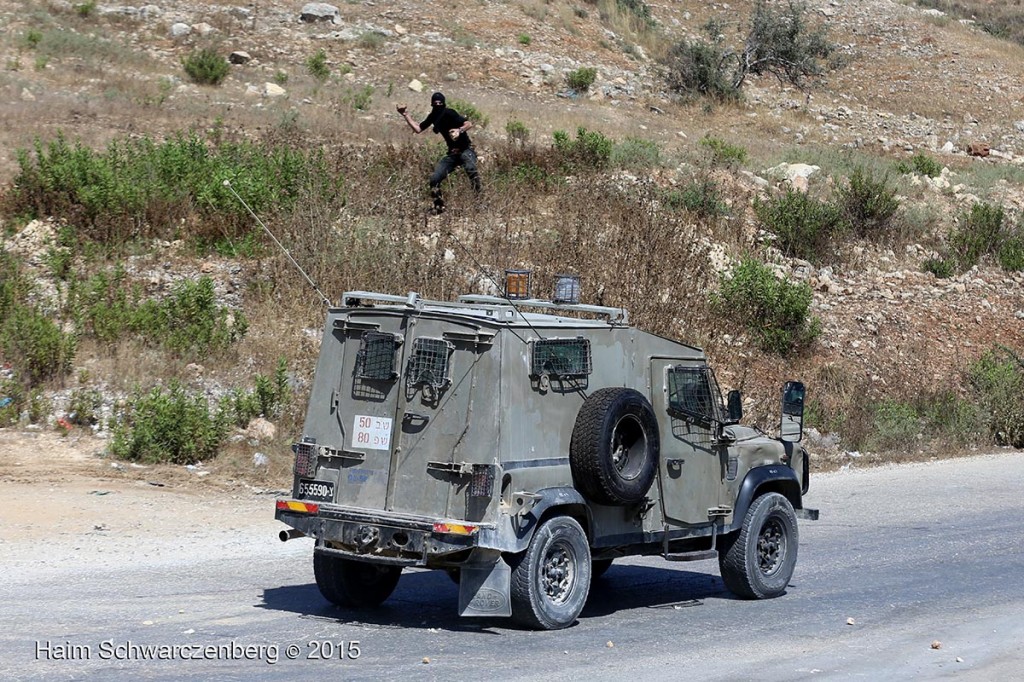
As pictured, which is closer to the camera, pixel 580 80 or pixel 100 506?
pixel 100 506

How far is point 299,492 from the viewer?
8.64 metres

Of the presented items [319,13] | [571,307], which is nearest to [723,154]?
[319,13]

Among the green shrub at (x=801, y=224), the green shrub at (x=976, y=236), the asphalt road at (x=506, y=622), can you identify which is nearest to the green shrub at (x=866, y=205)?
the green shrub at (x=801, y=224)

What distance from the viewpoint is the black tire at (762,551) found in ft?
32.1

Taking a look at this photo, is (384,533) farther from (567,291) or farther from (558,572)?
(567,291)

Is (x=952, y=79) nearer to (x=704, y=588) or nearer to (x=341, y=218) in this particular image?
(x=341, y=218)

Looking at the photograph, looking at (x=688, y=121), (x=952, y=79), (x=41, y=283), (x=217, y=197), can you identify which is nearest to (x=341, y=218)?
(x=217, y=197)

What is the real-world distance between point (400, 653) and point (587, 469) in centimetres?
176

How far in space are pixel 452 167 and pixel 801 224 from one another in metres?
8.44

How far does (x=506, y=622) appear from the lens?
867 cm

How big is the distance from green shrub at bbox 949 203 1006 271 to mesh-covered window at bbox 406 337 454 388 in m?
21.7

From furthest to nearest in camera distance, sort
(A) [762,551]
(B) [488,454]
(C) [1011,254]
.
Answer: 1. (C) [1011,254]
2. (A) [762,551]
3. (B) [488,454]

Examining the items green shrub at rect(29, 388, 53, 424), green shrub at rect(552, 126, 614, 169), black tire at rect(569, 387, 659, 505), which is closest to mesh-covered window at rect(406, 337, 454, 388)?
black tire at rect(569, 387, 659, 505)

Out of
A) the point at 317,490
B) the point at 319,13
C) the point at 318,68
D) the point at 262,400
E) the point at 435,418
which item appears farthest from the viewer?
the point at 319,13
